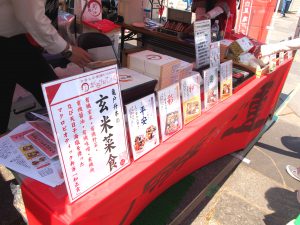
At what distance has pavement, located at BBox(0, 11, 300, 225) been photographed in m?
2.25

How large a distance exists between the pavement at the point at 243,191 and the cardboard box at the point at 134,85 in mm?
1113

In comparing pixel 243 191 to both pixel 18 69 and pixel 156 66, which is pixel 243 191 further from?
pixel 18 69

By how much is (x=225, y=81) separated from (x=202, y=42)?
38 centimetres

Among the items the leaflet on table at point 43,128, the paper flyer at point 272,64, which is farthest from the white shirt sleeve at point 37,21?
the paper flyer at point 272,64

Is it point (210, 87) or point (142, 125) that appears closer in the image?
point (142, 125)

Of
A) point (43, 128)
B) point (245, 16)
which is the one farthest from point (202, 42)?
point (245, 16)

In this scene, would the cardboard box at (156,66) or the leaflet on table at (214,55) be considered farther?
the leaflet on table at (214,55)

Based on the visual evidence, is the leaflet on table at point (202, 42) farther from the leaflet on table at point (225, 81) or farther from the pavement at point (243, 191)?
the pavement at point (243, 191)

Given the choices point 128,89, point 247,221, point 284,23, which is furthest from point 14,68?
point 284,23

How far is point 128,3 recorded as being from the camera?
3.95 m

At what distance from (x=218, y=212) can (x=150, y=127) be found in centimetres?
143

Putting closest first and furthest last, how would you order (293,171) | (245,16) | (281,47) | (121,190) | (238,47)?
(121,190), (281,47), (238,47), (293,171), (245,16)

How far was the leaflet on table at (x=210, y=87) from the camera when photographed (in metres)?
1.71

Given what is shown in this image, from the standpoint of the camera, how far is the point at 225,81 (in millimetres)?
1925
